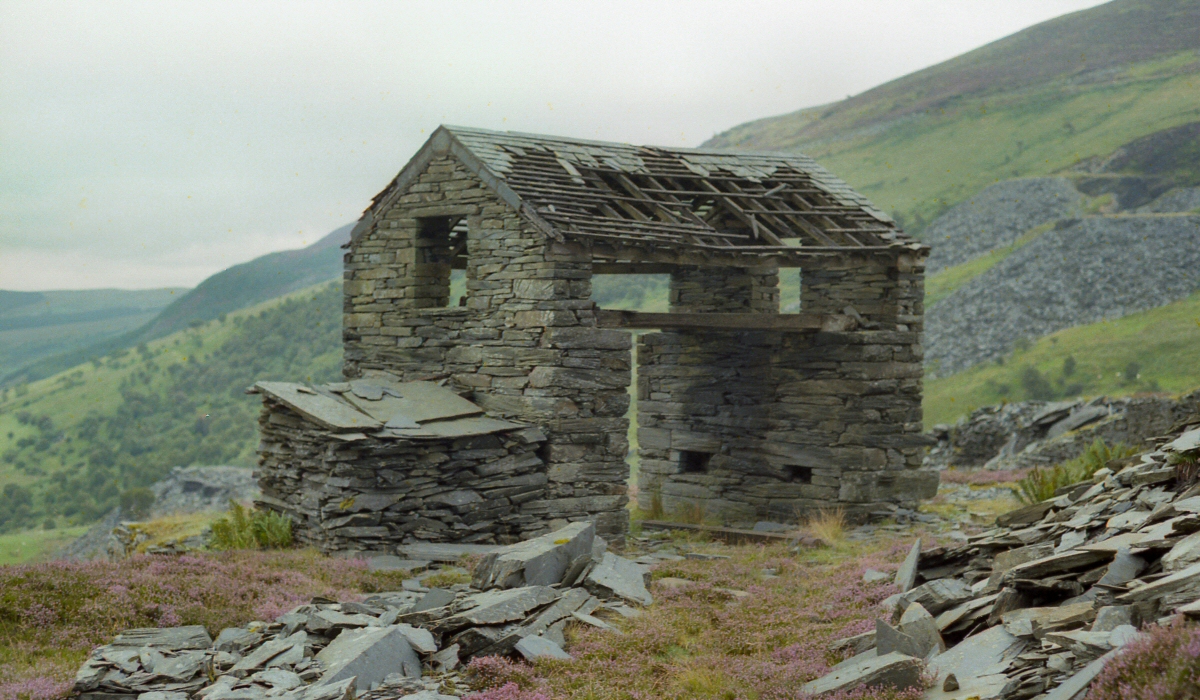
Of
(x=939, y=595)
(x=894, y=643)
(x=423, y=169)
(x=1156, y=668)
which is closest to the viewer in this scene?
(x=1156, y=668)

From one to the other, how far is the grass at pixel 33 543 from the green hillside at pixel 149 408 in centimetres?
734

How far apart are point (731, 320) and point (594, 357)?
7.43 feet

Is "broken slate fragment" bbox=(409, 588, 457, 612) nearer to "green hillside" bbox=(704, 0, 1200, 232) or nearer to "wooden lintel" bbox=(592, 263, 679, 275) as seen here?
"wooden lintel" bbox=(592, 263, 679, 275)

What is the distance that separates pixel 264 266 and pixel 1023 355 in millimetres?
58715

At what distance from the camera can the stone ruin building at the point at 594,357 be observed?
39.7 feet

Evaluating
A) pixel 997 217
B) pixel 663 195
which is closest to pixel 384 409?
pixel 663 195

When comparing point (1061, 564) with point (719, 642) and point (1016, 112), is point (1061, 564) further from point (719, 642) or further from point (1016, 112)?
point (1016, 112)

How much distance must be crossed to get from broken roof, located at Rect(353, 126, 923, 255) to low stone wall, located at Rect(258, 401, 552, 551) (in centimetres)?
295

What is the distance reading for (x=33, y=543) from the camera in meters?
31.4

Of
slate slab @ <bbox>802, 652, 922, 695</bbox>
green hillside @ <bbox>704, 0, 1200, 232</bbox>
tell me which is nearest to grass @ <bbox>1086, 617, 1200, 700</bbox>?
slate slab @ <bbox>802, 652, 922, 695</bbox>

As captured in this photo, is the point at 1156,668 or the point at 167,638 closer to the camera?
the point at 1156,668

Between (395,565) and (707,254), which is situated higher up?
(707,254)

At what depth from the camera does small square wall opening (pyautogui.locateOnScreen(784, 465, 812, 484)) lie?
15.7 metres

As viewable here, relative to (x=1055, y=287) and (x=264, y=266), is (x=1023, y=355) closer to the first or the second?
(x=1055, y=287)
